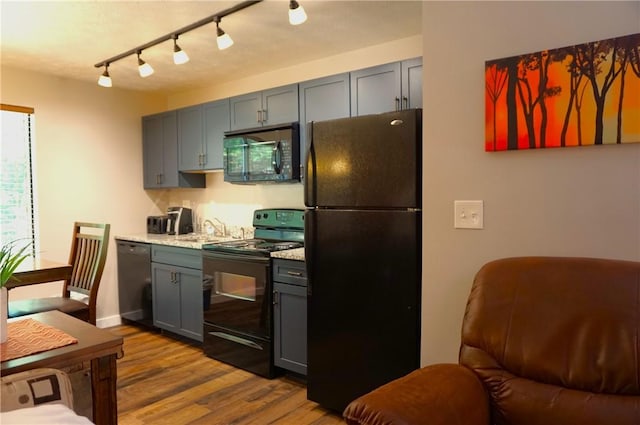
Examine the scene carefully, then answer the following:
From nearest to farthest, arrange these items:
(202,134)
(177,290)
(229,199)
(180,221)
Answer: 1. (177,290)
2. (202,134)
3. (229,199)
4. (180,221)

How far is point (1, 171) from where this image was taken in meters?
3.75

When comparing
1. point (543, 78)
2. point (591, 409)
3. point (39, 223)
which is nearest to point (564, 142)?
point (543, 78)

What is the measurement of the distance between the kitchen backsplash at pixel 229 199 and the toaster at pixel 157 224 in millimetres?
310

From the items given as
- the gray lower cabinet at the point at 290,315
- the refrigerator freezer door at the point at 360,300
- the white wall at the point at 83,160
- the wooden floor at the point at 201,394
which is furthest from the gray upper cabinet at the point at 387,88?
the white wall at the point at 83,160

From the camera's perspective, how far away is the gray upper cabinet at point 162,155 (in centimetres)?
438

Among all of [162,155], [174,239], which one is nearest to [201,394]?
[174,239]

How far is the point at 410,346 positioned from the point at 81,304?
2.23m

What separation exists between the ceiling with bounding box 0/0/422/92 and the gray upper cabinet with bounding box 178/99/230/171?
0.36 meters

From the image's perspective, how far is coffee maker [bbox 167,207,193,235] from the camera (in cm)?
445

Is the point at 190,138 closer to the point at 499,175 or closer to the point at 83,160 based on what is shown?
the point at 83,160

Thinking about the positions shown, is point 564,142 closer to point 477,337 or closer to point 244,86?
point 477,337

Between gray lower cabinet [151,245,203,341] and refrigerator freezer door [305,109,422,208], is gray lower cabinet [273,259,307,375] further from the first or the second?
gray lower cabinet [151,245,203,341]

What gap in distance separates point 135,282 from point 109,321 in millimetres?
536

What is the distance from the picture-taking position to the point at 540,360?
1468 millimetres
